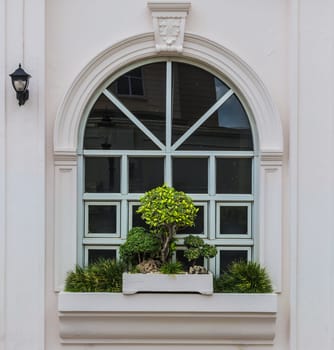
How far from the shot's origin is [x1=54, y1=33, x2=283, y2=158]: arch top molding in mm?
3977

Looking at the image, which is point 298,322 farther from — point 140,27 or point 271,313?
point 140,27

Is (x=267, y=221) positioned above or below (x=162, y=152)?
below

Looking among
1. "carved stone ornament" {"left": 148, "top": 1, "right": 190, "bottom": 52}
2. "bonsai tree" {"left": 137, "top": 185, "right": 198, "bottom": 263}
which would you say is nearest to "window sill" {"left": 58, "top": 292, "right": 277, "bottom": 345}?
"bonsai tree" {"left": 137, "top": 185, "right": 198, "bottom": 263}

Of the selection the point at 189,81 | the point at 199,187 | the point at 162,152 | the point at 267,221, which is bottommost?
the point at 267,221

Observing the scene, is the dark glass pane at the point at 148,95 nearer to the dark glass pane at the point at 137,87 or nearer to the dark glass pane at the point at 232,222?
the dark glass pane at the point at 137,87

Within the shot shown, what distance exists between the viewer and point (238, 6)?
4.02 metres

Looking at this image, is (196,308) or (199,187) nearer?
(196,308)

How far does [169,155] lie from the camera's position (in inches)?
161

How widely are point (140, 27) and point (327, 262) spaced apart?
275 cm

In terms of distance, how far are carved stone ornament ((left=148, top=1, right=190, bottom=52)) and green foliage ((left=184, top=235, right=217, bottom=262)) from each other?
5.70ft

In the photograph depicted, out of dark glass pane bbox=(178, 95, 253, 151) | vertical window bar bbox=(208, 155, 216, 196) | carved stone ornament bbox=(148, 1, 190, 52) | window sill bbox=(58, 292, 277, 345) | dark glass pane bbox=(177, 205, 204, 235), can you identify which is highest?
carved stone ornament bbox=(148, 1, 190, 52)
